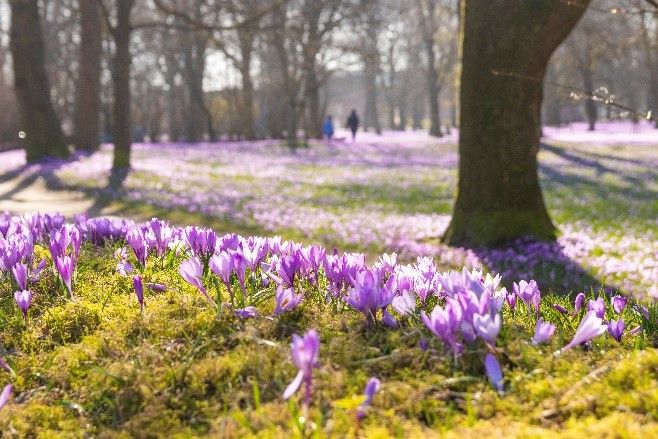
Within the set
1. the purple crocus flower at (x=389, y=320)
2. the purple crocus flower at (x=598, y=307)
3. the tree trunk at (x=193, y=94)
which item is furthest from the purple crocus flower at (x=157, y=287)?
the tree trunk at (x=193, y=94)

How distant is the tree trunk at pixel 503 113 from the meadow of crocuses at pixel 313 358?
478 centimetres

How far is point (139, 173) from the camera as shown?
16891 mm

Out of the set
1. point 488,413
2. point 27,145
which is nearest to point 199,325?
point 488,413

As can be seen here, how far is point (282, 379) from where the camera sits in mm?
2168

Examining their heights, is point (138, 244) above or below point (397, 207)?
above

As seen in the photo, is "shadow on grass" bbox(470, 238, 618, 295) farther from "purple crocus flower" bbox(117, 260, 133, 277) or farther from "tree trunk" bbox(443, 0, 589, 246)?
"purple crocus flower" bbox(117, 260, 133, 277)

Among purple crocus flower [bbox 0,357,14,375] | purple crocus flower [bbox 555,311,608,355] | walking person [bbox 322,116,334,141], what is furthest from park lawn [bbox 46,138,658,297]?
walking person [bbox 322,116,334,141]

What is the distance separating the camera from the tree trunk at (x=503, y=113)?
741 cm

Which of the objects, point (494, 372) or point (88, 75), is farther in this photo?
point (88, 75)

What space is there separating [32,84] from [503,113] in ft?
58.3

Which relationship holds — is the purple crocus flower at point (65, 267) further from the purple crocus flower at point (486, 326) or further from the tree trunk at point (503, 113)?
the tree trunk at point (503, 113)

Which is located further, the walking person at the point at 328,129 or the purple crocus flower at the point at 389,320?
the walking person at the point at 328,129

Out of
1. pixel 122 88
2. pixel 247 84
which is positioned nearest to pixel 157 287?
pixel 122 88

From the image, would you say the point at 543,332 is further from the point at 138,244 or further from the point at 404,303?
the point at 138,244
